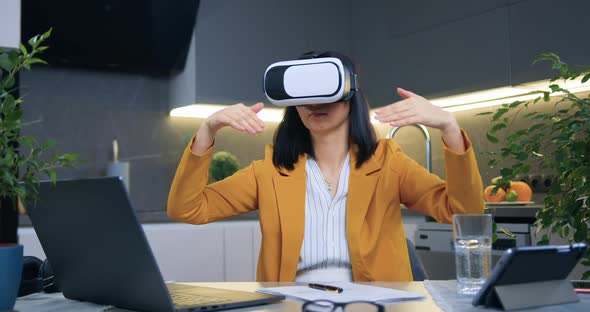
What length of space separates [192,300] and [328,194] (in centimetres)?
71

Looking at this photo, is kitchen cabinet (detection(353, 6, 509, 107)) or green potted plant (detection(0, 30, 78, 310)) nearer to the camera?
green potted plant (detection(0, 30, 78, 310))

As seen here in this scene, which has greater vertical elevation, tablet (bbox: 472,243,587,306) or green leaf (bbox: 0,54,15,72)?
green leaf (bbox: 0,54,15,72)

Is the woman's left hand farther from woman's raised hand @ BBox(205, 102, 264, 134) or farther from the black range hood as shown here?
the black range hood

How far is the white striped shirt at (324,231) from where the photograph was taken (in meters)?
1.60

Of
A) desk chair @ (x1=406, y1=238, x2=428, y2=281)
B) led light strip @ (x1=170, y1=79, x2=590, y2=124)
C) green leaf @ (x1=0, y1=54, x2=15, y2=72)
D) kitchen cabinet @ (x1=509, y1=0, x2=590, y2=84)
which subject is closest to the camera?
green leaf @ (x1=0, y1=54, x2=15, y2=72)

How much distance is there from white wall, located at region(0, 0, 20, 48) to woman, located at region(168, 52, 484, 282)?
1.25 m

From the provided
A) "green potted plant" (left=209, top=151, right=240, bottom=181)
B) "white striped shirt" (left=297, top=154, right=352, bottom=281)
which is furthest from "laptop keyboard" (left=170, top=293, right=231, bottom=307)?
"green potted plant" (left=209, top=151, right=240, bottom=181)

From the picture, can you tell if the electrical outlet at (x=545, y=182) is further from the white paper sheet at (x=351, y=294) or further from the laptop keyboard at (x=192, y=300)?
the laptop keyboard at (x=192, y=300)

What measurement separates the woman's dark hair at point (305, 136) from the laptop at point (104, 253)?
63cm

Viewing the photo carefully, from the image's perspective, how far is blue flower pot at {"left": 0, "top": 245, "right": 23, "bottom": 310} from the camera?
1.02m

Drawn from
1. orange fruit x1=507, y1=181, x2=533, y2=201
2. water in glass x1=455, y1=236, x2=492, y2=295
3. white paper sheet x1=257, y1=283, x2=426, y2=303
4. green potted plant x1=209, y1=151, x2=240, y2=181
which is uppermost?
green potted plant x1=209, y1=151, x2=240, y2=181

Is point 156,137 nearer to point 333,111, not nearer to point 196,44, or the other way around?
point 196,44

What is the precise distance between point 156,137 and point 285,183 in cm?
209

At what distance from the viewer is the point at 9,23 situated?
2551 millimetres
